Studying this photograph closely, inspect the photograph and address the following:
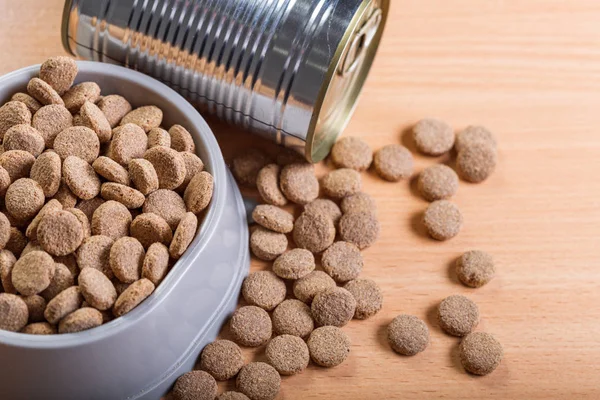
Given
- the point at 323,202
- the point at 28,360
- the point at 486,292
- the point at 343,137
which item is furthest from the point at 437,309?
the point at 28,360

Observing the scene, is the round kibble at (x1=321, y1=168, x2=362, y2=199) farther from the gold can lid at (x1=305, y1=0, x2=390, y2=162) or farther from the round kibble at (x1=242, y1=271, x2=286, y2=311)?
the round kibble at (x1=242, y1=271, x2=286, y2=311)

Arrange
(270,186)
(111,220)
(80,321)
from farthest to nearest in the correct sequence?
(270,186) < (111,220) < (80,321)

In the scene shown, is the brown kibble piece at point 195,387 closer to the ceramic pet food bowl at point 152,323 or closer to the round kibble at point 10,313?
the ceramic pet food bowl at point 152,323

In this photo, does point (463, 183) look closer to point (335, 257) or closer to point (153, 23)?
point (335, 257)

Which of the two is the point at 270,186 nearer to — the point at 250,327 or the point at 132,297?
the point at 250,327

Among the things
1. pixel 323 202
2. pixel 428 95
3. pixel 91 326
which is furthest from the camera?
pixel 428 95

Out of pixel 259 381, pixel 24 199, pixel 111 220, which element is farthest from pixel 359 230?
pixel 24 199

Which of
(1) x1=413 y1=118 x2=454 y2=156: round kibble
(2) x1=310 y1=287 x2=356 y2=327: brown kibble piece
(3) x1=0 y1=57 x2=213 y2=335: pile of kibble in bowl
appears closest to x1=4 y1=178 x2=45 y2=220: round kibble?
(3) x1=0 y1=57 x2=213 y2=335: pile of kibble in bowl
